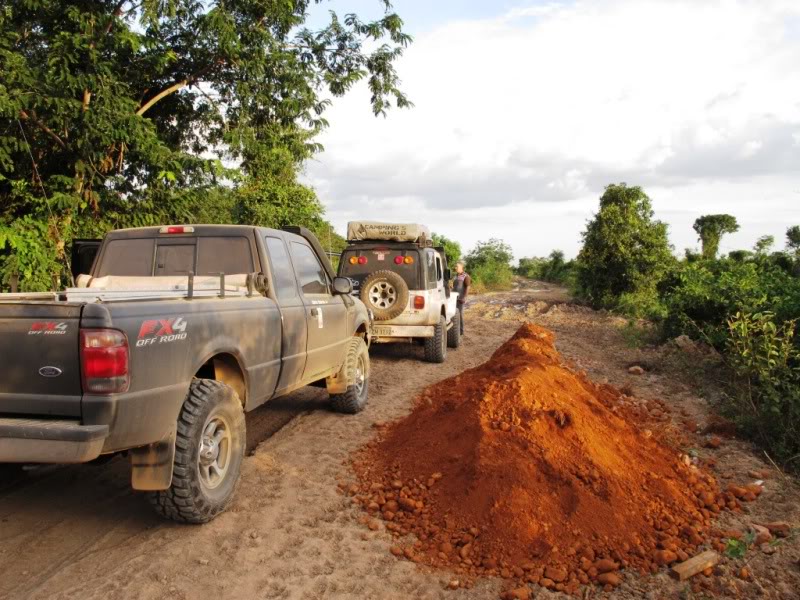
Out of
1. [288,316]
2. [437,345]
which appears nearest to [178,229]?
[288,316]

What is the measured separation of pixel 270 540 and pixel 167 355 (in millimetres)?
1301

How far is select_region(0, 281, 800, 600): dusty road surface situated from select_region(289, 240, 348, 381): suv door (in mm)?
754

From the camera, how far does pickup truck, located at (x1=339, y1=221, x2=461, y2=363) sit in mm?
9562

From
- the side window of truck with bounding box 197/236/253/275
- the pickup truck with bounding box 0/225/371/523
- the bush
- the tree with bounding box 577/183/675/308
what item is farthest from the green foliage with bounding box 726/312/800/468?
the tree with bounding box 577/183/675/308

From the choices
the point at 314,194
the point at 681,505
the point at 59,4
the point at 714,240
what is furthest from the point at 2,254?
the point at 714,240

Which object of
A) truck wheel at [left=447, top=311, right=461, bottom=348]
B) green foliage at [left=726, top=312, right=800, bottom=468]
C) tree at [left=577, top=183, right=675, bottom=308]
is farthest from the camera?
tree at [left=577, top=183, right=675, bottom=308]

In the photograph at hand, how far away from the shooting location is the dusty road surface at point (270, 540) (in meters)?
3.09

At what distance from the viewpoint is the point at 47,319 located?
296 centimetres

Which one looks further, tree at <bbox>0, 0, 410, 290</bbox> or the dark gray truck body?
tree at <bbox>0, 0, 410, 290</bbox>

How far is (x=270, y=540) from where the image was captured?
11.8 ft

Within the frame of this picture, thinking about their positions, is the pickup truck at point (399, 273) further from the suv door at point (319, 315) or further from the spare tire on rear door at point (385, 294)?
the suv door at point (319, 315)

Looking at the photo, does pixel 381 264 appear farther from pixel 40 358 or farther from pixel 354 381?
pixel 40 358

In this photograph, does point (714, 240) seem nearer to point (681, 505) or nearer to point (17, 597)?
point (681, 505)

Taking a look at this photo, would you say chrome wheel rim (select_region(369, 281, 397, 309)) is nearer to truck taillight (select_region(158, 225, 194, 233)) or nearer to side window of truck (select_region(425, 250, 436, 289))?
side window of truck (select_region(425, 250, 436, 289))
